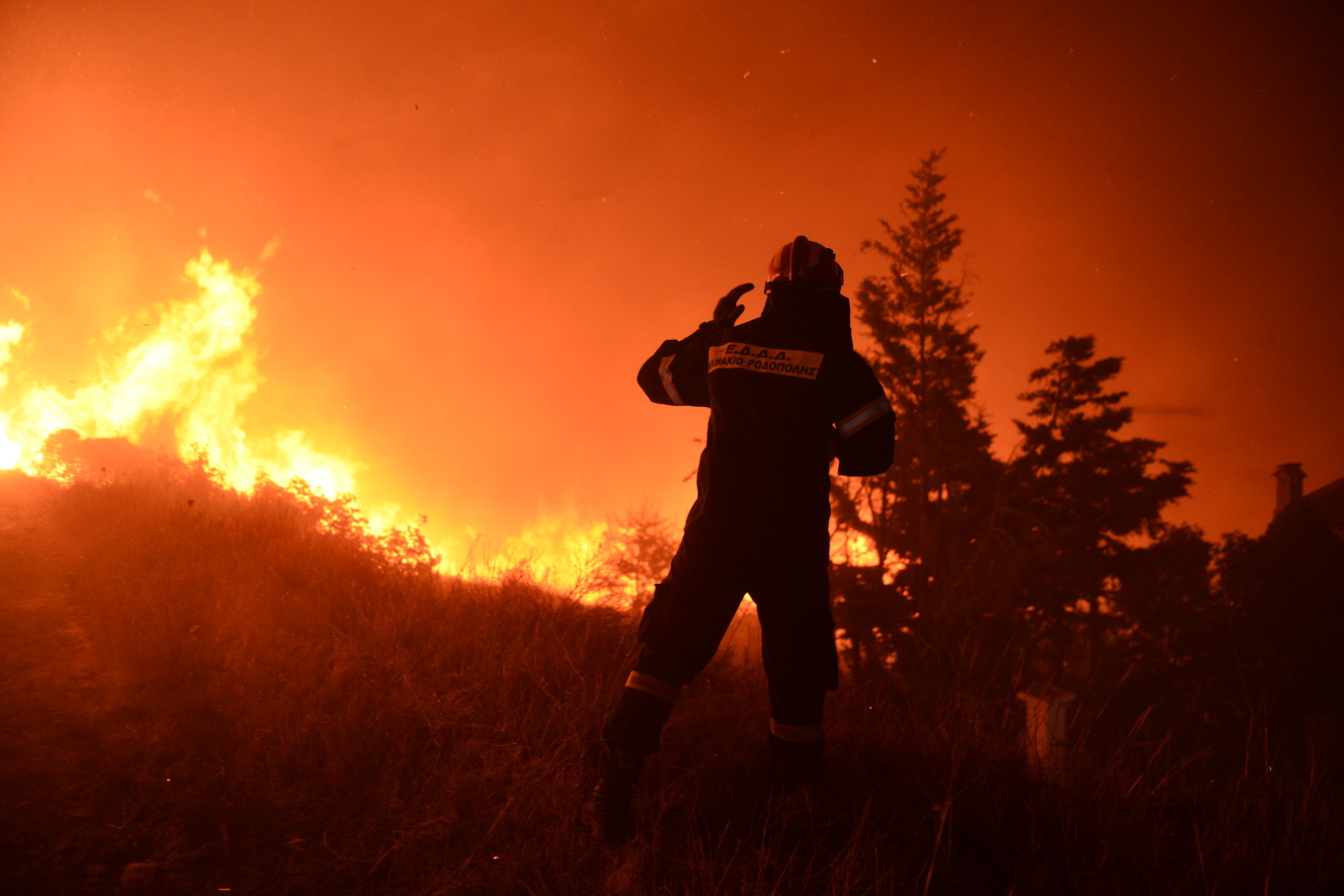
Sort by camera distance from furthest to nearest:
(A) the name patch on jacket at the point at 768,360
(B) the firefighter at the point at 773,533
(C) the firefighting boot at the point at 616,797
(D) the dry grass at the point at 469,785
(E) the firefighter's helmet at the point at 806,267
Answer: (E) the firefighter's helmet at the point at 806,267
(A) the name patch on jacket at the point at 768,360
(B) the firefighter at the point at 773,533
(C) the firefighting boot at the point at 616,797
(D) the dry grass at the point at 469,785

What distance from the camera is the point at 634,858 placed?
2.40 m

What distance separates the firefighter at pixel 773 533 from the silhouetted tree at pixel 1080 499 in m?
17.8

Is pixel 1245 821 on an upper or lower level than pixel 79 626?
lower

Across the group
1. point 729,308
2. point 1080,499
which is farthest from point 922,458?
point 729,308

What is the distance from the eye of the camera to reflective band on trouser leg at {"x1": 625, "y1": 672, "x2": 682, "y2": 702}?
2.64m

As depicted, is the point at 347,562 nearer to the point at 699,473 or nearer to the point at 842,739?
the point at 699,473

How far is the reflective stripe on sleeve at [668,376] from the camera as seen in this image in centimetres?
314

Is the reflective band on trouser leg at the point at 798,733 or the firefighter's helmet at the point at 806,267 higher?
Result: the firefighter's helmet at the point at 806,267

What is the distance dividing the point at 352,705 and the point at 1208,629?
25.4m

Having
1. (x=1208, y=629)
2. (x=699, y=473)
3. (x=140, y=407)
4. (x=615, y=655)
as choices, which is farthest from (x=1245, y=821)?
(x=1208, y=629)

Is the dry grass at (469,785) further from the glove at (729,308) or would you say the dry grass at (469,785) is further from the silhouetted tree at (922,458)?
the silhouetted tree at (922,458)

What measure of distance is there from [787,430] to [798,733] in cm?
143

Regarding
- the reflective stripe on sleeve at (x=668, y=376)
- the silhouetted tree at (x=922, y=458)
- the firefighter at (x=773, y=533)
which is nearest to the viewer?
the firefighter at (x=773, y=533)

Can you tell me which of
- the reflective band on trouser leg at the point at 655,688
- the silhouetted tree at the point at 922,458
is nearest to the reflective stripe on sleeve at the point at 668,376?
the reflective band on trouser leg at the point at 655,688
